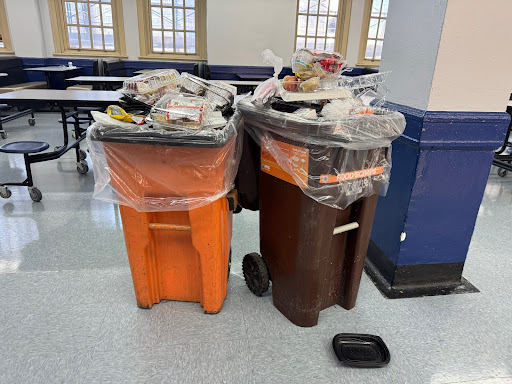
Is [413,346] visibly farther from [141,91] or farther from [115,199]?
[141,91]

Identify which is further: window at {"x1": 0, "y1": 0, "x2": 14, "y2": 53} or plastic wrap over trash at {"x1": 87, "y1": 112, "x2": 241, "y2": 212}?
window at {"x1": 0, "y1": 0, "x2": 14, "y2": 53}

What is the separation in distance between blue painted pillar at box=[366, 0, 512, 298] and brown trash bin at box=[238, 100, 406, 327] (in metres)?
0.28

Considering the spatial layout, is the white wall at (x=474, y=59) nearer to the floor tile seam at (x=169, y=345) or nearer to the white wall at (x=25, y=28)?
the floor tile seam at (x=169, y=345)

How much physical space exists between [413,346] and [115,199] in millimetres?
1353

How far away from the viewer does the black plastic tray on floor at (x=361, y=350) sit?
4.35 ft

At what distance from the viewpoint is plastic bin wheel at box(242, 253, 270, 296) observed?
1.66 m

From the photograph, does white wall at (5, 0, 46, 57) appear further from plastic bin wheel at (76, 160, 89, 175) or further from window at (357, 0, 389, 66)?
window at (357, 0, 389, 66)

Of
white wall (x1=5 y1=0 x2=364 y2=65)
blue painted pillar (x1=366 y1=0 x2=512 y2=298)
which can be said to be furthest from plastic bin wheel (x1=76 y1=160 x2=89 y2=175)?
white wall (x1=5 y1=0 x2=364 y2=65)

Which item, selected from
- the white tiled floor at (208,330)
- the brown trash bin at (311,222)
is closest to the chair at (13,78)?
the white tiled floor at (208,330)

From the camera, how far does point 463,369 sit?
52.7 inches

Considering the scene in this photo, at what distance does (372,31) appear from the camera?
7.28 meters

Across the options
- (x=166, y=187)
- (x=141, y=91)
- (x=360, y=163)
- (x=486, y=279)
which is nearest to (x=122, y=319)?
(x=166, y=187)

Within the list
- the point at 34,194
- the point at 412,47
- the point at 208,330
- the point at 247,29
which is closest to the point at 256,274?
the point at 208,330

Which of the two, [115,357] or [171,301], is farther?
[171,301]
